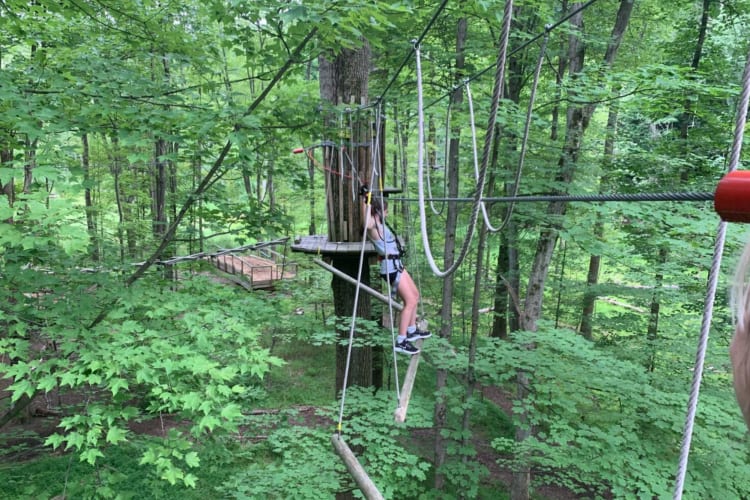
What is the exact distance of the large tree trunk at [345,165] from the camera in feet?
13.6

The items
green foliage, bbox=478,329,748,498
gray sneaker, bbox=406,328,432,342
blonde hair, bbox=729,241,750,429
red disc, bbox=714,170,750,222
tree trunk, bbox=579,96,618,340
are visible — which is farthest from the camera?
tree trunk, bbox=579,96,618,340

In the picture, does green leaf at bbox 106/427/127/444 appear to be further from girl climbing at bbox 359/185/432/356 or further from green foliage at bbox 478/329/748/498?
green foliage at bbox 478/329/748/498

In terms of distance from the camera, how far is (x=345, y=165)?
425 cm

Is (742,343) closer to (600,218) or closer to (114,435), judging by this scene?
(114,435)

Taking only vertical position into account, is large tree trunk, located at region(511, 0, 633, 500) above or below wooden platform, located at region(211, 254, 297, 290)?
above

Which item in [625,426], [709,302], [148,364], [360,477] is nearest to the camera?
[709,302]

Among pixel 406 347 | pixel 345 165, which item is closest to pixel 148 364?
pixel 406 347

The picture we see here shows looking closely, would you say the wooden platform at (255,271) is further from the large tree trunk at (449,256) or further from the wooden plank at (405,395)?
the wooden plank at (405,395)

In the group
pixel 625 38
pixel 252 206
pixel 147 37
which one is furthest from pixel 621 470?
pixel 625 38

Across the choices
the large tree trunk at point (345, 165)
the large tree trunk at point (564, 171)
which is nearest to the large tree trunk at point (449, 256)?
the large tree trunk at point (564, 171)

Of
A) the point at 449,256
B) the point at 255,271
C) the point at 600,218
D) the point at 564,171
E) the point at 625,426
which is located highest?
the point at 564,171

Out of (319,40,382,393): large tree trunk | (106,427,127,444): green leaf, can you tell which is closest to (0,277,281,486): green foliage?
(106,427,127,444): green leaf

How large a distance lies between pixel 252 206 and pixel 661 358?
15.0 feet

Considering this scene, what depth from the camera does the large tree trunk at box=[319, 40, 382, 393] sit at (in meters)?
4.16
